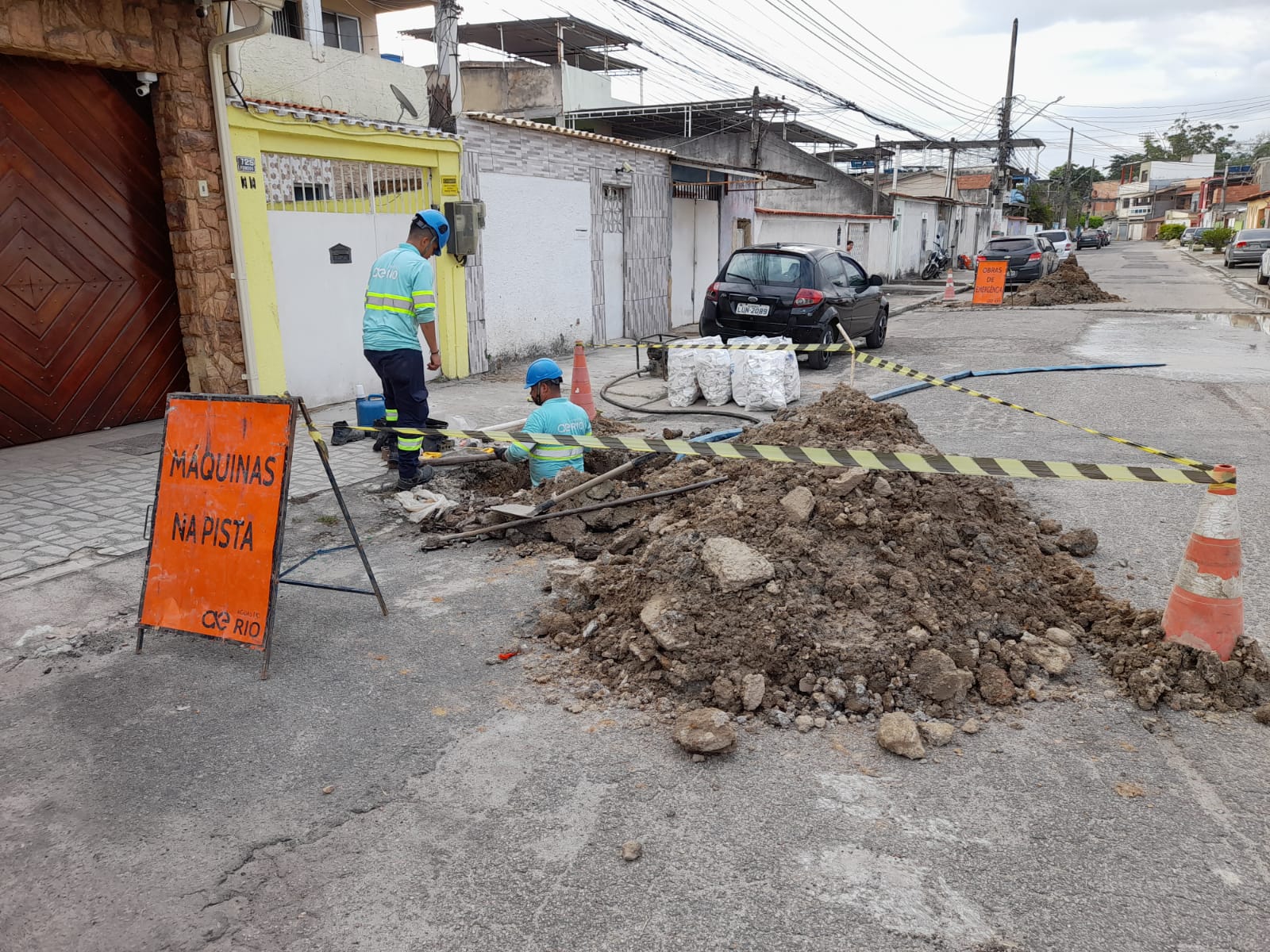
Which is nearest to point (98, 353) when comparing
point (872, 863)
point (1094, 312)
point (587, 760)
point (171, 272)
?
point (171, 272)

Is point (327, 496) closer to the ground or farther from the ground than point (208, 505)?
closer to the ground

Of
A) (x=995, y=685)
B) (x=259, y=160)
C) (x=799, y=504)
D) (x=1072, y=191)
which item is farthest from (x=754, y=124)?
(x=1072, y=191)

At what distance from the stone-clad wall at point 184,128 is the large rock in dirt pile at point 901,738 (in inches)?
293

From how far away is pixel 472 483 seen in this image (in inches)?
273

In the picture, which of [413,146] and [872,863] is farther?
[413,146]

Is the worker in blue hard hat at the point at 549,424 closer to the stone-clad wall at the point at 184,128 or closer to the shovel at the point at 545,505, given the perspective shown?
the shovel at the point at 545,505

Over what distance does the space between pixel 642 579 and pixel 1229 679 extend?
8.49 feet

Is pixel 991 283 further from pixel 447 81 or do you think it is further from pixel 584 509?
pixel 584 509

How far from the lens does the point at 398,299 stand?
6.62 metres

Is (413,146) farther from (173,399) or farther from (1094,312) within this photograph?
(1094,312)

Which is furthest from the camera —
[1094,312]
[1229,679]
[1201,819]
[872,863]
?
[1094,312]

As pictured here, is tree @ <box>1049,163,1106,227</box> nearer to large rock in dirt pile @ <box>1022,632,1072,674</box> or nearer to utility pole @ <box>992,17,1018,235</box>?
utility pole @ <box>992,17,1018,235</box>

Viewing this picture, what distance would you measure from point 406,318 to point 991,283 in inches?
811

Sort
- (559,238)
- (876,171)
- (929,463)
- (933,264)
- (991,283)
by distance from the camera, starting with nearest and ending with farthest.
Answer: (929,463), (559,238), (991,283), (876,171), (933,264)
